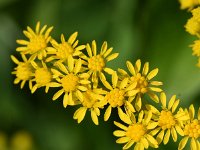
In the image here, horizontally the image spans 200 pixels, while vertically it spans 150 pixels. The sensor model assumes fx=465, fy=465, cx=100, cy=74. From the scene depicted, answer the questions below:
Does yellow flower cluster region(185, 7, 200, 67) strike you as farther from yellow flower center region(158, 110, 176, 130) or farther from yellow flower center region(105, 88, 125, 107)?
yellow flower center region(105, 88, 125, 107)

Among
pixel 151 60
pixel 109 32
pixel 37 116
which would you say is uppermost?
pixel 109 32

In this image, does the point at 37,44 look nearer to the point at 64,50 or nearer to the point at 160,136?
the point at 64,50

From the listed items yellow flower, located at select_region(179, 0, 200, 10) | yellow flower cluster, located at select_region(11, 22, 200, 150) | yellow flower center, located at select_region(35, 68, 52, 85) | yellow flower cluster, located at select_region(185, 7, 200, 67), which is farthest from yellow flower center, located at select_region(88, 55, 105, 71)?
yellow flower, located at select_region(179, 0, 200, 10)

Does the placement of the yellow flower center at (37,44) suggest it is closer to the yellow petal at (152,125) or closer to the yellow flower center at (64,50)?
the yellow flower center at (64,50)

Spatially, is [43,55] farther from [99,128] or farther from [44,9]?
[44,9]

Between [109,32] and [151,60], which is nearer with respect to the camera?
[151,60]

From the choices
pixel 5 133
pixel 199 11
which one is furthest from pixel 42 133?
→ pixel 199 11

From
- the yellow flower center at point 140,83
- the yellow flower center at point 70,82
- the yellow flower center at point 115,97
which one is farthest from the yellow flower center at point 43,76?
the yellow flower center at point 140,83
